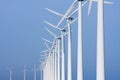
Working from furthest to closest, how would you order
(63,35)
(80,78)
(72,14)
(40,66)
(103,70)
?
1. (40,66)
2. (63,35)
3. (72,14)
4. (80,78)
5. (103,70)

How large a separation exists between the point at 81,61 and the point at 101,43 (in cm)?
1122

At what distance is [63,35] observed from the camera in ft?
198

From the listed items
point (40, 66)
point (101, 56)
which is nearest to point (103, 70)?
point (101, 56)

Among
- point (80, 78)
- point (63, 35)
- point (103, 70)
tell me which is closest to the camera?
point (103, 70)

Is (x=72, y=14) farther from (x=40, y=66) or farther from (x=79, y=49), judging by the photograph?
(x=40, y=66)

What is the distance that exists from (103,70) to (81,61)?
11.7 meters

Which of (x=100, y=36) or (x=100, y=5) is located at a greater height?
(x=100, y=5)

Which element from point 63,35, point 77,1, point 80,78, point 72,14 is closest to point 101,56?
point 80,78

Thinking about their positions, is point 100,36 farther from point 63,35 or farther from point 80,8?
point 63,35

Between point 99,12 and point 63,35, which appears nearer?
point 99,12

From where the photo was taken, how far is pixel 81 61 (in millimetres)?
41438

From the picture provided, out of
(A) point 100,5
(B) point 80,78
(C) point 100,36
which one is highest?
(A) point 100,5

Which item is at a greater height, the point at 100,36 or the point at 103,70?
the point at 100,36

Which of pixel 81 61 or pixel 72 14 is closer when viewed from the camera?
pixel 81 61
